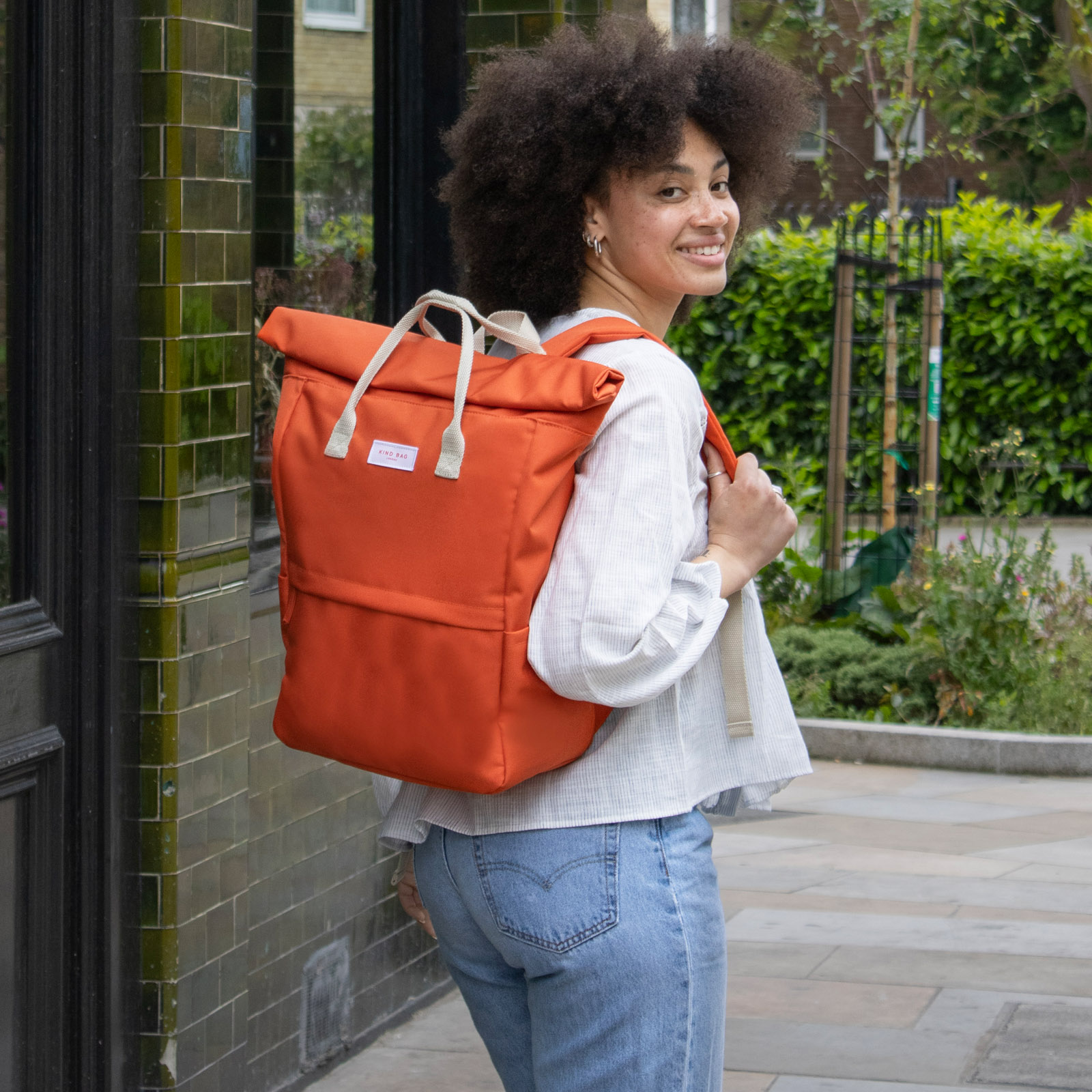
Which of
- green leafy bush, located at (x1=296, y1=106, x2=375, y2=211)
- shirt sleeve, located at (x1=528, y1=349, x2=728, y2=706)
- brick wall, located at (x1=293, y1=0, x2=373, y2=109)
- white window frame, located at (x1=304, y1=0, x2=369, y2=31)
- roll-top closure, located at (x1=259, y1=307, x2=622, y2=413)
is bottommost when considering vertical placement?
shirt sleeve, located at (x1=528, y1=349, x2=728, y2=706)

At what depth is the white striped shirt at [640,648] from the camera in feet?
6.02

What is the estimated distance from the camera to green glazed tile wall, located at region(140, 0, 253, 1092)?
2.98 m

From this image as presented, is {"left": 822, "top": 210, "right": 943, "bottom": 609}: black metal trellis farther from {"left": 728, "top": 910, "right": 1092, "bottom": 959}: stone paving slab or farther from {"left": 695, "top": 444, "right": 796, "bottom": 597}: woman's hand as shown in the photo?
{"left": 695, "top": 444, "right": 796, "bottom": 597}: woman's hand

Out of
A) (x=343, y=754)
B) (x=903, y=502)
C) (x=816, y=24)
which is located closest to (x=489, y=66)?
(x=343, y=754)

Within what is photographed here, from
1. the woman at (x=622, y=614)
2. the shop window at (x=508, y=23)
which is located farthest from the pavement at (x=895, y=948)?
the shop window at (x=508, y=23)

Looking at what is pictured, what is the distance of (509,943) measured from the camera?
199 cm

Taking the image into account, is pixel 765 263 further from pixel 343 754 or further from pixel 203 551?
pixel 343 754

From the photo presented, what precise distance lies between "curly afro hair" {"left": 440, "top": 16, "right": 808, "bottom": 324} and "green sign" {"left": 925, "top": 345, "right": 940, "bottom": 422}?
21.9ft

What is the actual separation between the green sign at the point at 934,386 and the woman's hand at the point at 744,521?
698cm

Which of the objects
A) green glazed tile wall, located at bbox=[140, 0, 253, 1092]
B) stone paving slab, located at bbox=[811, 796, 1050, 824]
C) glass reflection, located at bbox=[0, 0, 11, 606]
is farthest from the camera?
stone paving slab, located at bbox=[811, 796, 1050, 824]

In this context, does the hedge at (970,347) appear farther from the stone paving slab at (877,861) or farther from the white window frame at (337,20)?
the white window frame at (337,20)

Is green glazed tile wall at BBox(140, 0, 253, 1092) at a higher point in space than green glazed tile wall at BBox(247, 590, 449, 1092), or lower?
higher

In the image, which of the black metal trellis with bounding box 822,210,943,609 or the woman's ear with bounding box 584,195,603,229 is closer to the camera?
the woman's ear with bounding box 584,195,603,229

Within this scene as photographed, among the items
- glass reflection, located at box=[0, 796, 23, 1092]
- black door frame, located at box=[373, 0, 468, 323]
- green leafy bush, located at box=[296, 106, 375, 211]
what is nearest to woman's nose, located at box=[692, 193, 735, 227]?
glass reflection, located at box=[0, 796, 23, 1092]
